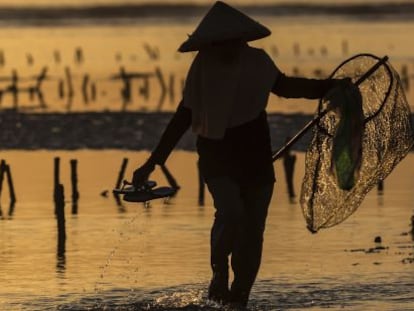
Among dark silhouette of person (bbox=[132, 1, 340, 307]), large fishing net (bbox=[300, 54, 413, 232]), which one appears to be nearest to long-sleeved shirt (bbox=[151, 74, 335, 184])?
dark silhouette of person (bbox=[132, 1, 340, 307])

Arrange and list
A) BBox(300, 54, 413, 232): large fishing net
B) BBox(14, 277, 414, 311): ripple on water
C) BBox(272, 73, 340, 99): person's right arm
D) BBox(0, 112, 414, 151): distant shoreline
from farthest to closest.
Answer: BBox(0, 112, 414, 151): distant shoreline, BBox(300, 54, 413, 232): large fishing net, BBox(14, 277, 414, 311): ripple on water, BBox(272, 73, 340, 99): person's right arm

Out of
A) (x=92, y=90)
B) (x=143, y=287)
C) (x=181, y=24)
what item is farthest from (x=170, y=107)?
(x=181, y=24)

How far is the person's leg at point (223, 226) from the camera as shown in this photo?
41.4 ft

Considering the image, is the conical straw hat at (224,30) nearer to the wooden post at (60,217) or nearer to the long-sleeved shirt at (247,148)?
the long-sleeved shirt at (247,148)

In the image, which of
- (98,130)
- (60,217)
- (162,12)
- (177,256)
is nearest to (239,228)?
(177,256)

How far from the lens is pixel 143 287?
14.5 metres

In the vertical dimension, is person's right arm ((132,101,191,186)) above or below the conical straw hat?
below

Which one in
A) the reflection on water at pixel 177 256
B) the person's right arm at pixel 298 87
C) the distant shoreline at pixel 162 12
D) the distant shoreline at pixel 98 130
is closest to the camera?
the person's right arm at pixel 298 87

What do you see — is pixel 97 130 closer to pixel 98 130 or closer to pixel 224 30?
pixel 98 130

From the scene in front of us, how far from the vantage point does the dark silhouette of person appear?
41.3ft

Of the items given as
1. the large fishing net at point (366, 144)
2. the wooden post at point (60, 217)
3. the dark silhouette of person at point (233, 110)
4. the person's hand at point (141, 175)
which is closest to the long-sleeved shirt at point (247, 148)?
the dark silhouette of person at point (233, 110)

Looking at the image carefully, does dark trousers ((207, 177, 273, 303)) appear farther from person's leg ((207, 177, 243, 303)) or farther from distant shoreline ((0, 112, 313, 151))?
distant shoreline ((0, 112, 313, 151))

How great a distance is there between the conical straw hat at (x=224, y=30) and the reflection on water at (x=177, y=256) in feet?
5.95

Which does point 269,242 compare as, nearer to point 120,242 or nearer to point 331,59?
point 120,242
